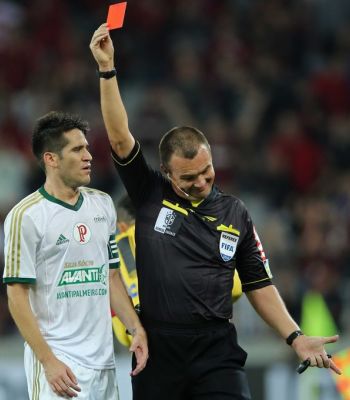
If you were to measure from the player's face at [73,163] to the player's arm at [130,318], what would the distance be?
0.50 metres

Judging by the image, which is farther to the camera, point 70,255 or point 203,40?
point 203,40

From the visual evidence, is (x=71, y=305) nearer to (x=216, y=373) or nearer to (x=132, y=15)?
(x=216, y=373)

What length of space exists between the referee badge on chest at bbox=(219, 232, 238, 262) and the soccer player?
52cm

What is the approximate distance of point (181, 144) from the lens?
5.02m

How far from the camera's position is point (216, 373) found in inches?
196

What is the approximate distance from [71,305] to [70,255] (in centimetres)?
23

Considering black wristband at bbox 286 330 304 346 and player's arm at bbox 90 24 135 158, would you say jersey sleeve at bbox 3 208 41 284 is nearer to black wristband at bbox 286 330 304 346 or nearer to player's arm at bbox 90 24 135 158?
player's arm at bbox 90 24 135 158

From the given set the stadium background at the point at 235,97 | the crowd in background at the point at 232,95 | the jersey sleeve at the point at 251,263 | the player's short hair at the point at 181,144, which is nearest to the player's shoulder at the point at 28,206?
the player's short hair at the point at 181,144

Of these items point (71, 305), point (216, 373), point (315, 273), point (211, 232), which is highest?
point (315, 273)

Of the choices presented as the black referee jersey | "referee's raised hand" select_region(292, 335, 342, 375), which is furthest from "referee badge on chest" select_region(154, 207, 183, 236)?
"referee's raised hand" select_region(292, 335, 342, 375)

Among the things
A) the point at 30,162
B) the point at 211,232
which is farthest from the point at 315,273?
the point at 211,232

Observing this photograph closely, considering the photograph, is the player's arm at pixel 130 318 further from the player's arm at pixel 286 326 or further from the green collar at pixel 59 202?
the player's arm at pixel 286 326

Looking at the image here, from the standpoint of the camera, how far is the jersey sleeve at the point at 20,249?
15.4ft

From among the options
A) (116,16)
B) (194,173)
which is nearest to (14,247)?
(194,173)
